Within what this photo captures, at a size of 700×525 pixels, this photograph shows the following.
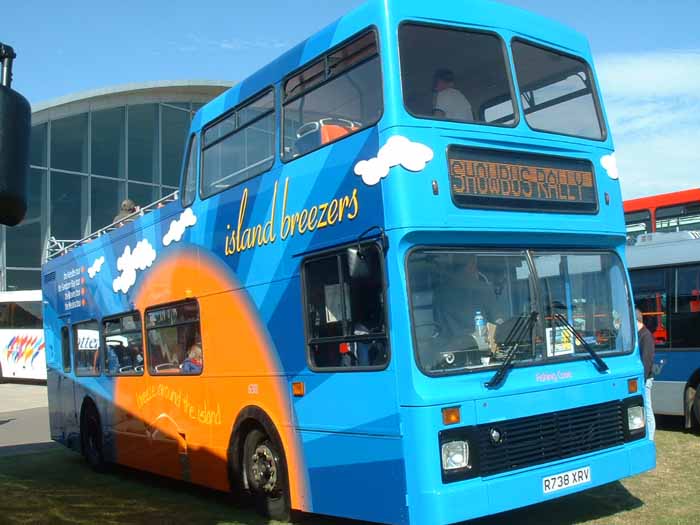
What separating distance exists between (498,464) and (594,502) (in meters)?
2.17

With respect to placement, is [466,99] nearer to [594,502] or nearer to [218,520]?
[594,502]

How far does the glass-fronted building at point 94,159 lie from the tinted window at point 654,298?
74.6 ft

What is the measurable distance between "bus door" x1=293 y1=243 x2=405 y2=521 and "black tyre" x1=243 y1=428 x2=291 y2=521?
0.57 metres

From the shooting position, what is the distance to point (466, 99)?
648 cm

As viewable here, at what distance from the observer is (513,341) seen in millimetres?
6176

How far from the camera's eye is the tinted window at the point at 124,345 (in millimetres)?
10641

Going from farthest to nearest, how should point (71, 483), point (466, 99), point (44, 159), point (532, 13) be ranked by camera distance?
point (44, 159) → point (71, 483) → point (532, 13) → point (466, 99)

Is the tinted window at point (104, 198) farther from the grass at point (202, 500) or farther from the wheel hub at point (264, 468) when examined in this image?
the wheel hub at point (264, 468)

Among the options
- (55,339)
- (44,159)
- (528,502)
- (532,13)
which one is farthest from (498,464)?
(44,159)

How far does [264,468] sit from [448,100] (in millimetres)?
3791

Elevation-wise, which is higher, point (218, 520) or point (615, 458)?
point (615, 458)

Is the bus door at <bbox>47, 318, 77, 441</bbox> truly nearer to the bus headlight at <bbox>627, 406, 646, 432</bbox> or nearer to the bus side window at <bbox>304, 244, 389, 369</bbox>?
the bus side window at <bbox>304, 244, 389, 369</bbox>

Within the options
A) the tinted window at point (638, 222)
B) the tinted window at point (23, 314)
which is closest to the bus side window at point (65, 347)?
the tinted window at point (638, 222)

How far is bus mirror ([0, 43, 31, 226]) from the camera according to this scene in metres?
2.60
